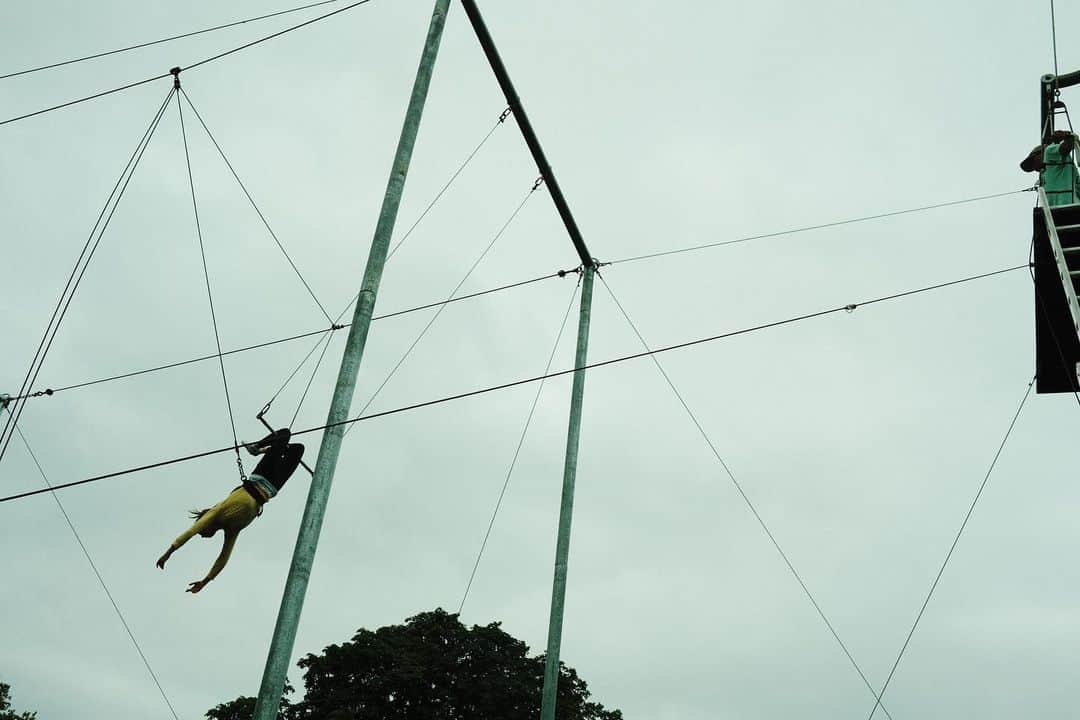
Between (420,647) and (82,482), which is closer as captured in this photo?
(82,482)

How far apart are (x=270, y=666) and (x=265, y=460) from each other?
220 cm

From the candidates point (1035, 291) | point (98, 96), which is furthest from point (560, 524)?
point (98, 96)

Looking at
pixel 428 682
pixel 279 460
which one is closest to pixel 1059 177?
pixel 279 460

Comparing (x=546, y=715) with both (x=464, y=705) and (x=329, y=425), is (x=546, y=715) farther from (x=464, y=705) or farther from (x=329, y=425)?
(x=464, y=705)

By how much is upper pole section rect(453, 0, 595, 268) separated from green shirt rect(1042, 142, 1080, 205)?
5185 mm

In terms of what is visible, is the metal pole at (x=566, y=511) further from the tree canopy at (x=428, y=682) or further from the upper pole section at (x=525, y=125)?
the tree canopy at (x=428, y=682)

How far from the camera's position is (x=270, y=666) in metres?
5.39

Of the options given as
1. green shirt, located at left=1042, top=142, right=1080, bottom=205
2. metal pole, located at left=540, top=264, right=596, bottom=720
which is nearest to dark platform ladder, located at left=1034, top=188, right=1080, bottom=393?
green shirt, located at left=1042, top=142, right=1080, bottom=205

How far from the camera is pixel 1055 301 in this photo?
9828 mm

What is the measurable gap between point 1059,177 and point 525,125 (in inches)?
230

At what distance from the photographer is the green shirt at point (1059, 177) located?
9578 mm

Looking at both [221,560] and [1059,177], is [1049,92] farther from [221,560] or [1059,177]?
[221,560]

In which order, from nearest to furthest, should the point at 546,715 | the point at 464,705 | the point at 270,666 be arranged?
1. the point at 270,666
2. the point at 546,715
3. the point at 464,705

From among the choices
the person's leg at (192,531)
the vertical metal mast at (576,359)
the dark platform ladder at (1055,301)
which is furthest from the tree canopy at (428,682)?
the person's leg at (192,531)
